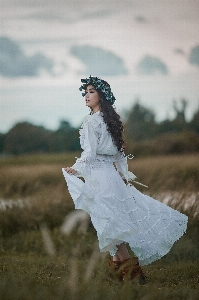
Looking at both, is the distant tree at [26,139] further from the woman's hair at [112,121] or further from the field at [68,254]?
the woman's hair at [112,121]

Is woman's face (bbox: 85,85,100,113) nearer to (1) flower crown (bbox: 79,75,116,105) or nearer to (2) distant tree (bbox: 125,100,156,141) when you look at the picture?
(1) flower crown (bbox: 79,75,116,105)

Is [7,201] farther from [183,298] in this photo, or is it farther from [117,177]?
[183,298]

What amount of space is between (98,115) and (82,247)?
232 cm

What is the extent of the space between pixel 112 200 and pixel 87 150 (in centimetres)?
44

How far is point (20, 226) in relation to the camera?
7844 mm

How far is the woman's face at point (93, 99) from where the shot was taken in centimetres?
498

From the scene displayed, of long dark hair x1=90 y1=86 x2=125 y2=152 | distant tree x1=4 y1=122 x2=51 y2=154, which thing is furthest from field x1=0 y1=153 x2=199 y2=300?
distant tree x1=4 y1=122 x2=51 y2=154

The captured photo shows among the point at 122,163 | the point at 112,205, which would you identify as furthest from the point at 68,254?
the point at 112,205

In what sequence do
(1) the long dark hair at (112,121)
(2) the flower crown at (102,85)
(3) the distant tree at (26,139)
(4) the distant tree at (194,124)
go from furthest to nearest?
(4) the distant tree at (194,124), (3) the distant tree at (26,139), (2) the flower crown at (102,85), (1) the long dark hair at (112,121)

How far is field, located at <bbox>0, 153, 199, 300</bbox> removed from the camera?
Answer: 3320 millimetres

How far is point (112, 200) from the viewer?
4715 mm

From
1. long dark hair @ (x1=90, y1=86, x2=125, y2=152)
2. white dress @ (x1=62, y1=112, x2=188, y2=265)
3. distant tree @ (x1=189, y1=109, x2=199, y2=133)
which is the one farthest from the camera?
distant tree @ (x1=189, y1=109, x2=199, y2=133)

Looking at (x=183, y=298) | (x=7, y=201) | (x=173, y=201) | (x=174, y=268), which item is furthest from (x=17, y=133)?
(x=183, y=298)

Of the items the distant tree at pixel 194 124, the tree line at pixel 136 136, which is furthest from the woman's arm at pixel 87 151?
the distant tree at pixel 194 124
